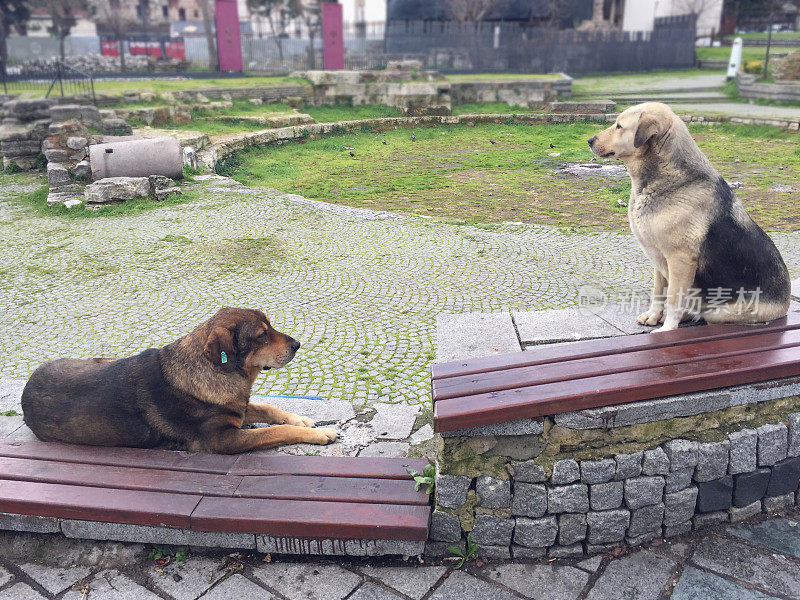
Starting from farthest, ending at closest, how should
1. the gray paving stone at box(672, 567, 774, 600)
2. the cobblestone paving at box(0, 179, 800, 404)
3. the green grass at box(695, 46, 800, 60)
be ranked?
the green grass at box(695, 46, 800, 60) < the cobblestone paving at box(0, 179, 800, 404) < the gray paving stone at box(672, 567, 774, 600)

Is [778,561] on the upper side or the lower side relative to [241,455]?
lower

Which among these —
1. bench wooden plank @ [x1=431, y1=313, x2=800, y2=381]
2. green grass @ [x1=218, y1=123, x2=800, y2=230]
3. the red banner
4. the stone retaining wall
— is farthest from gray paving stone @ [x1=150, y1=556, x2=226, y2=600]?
the red banner

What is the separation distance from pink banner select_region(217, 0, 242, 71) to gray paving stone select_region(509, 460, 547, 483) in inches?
1200

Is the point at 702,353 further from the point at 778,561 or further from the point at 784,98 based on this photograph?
the point at 784,98

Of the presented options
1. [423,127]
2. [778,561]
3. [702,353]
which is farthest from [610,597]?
[423,127]

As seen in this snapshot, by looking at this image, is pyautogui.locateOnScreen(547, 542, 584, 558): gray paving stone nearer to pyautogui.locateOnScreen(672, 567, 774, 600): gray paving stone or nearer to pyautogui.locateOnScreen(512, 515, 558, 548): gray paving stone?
pyautogui.locateOnScreen(512, 515, 558, 548): gray paving stone

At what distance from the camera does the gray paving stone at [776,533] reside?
308cm

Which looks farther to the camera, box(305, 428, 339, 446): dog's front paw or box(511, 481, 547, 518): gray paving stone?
box(305, 428, 339, 446): dog's front paw

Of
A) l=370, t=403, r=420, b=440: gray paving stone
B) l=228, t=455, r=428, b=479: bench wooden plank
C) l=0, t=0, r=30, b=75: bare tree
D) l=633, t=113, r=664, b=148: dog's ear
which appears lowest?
A: l=370, t=403, r=420, b=440: gray paving stone

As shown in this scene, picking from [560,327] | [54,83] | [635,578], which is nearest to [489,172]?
[560,327]

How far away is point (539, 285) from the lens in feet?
22.7

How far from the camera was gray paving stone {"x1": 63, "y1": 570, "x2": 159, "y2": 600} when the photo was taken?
2.87 meters

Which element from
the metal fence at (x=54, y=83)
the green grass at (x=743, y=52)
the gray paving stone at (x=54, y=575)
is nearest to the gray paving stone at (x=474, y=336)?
the gray paving stone at (x=54, y=575)

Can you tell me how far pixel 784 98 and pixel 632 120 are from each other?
74.4 feet
